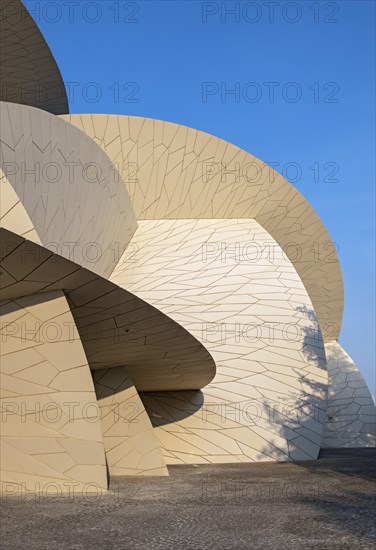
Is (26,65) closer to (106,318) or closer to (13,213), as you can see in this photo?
(106,318)

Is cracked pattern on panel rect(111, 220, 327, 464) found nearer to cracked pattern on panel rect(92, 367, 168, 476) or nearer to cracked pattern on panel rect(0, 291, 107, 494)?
cracked pattern on panel rect(92, 367, 168, 476)

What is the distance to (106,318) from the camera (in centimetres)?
1009

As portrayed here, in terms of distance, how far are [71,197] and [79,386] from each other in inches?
180

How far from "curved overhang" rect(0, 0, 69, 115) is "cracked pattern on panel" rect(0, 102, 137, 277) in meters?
6.03

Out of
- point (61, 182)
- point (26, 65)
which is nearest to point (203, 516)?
point (61, 182)

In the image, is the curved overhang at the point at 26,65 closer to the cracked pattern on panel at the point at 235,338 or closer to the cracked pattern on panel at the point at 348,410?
the cracked pattern on panel at the point at 235,338

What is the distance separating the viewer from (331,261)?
2902 centimetres

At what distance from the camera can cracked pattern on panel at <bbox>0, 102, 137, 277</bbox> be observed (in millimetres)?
9297

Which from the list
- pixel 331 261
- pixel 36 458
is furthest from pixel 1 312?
pixel 331 261

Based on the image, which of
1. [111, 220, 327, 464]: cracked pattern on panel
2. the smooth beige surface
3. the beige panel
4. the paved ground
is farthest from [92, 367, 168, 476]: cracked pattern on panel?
the smooth beige surface

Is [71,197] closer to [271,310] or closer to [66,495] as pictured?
[66,495]

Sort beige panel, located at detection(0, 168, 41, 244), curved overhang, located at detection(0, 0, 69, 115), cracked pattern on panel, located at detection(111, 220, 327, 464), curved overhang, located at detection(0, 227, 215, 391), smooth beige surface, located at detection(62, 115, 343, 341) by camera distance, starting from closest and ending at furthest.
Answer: curved overhang, located at detection(0, 227, 215, 391)
beige panel, located at detection(0, 168, 41, 244)
cracked pattern on panel, located at detection(111, 220, 327, 464)
curved overhang, located at detection(0, 0, 69, 115)
smooth beige surface, located at detection(62, 115, 343, 341)

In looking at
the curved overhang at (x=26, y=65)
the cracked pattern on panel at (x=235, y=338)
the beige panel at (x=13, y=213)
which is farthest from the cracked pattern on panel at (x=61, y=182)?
the curved overhang at (x=26, y=65)

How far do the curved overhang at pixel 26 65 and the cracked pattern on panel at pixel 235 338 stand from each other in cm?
622
